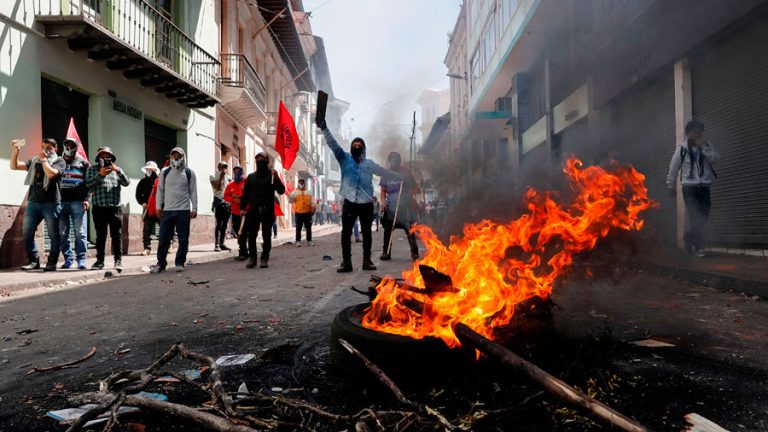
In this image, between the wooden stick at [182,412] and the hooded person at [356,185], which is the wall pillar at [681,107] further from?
the wooden stick at [182,412]

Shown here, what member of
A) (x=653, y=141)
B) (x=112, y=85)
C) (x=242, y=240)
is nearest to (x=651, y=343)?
(x=242, y=240)

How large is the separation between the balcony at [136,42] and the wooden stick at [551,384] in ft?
33.7

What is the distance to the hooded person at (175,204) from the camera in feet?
25.8

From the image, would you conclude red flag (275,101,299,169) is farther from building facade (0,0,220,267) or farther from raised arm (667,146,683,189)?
raised arm (667,146,683,189)

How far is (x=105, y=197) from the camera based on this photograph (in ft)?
24.9

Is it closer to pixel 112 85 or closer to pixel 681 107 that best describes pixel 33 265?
pixel 112 85

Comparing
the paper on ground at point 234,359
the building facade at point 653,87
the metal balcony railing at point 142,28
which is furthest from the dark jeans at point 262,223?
the paper on ground at point 234,359

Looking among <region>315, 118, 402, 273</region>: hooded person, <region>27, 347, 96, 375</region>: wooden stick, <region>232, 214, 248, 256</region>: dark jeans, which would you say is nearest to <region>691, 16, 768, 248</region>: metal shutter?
<region>315, 118, 402, 273</region>: hooded person

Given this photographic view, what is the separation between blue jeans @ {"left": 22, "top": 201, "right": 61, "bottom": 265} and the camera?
7.61 m

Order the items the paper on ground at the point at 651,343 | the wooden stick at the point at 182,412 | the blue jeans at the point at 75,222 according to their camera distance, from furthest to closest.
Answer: the blue jeans at the point at 75,222 → the paper on ground at the point at 651,343 → the wooden stick at the point at 182,412

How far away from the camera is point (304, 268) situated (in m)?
7.86

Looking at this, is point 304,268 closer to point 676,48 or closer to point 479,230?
point 479,230

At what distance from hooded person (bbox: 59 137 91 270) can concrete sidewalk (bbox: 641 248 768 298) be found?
354 inches

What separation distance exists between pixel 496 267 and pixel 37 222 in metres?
8.08
